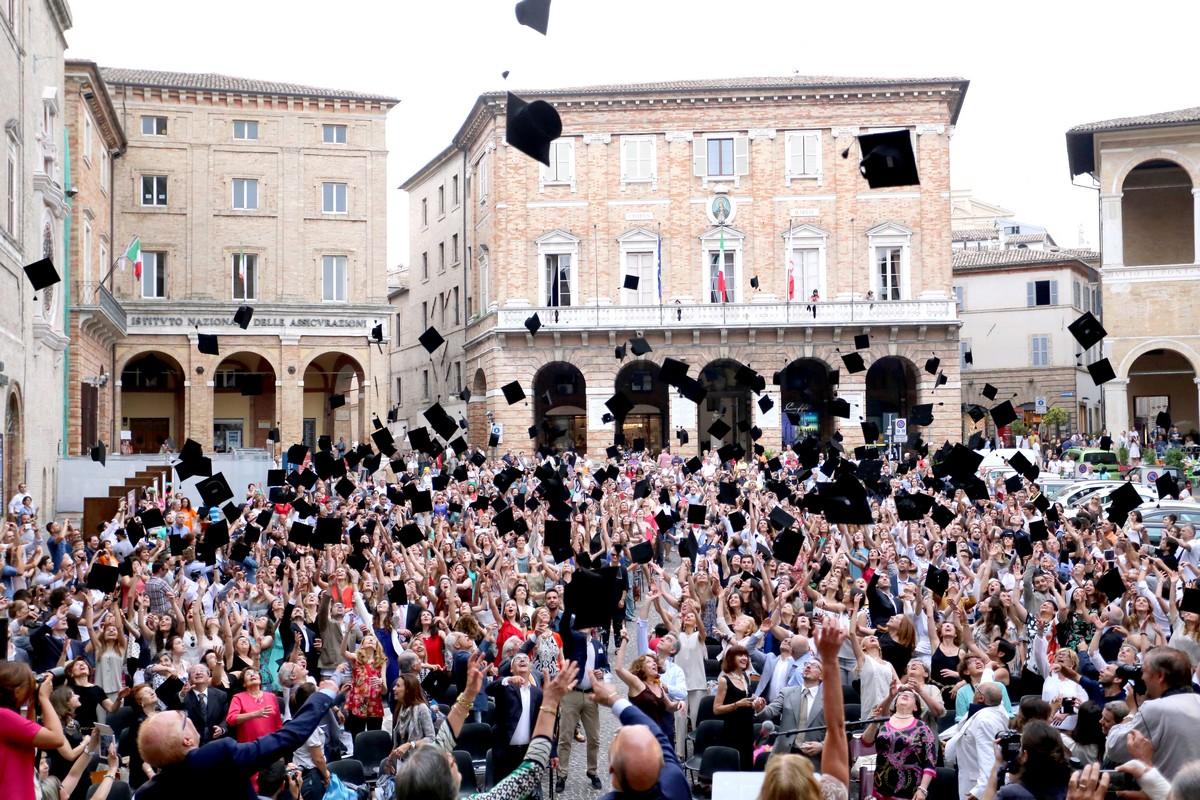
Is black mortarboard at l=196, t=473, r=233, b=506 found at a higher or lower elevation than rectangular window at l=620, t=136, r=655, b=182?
lower

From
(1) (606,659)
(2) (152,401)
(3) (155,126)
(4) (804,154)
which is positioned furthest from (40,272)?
(4) (804,154)

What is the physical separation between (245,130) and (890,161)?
35.5m

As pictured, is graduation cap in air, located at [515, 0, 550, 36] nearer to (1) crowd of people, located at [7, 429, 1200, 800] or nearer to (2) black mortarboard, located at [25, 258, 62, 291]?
(1) crowd of people, located at [7, 429, 1200, 800]

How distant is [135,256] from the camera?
3734 centimetres

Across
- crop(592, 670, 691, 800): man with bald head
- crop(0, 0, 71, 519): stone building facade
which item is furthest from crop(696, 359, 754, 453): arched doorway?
crop(592, 670, 691, 800): man with bald head

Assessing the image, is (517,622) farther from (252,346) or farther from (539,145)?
(252,346)

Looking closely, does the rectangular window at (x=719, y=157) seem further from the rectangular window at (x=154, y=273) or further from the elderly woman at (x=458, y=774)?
the elderly woman at (x=458, y=774)

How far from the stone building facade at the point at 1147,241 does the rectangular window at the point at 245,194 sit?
29038 millimetres

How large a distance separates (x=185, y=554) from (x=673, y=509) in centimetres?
912

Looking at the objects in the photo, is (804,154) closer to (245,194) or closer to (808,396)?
(808,396)

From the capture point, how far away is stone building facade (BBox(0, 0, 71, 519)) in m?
25.1

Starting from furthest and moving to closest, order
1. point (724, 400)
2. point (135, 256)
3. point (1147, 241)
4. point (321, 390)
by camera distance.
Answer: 1. point (321, 390)
2. point (724, 400)
3. point (1147, 241)
4. point (135, 256)

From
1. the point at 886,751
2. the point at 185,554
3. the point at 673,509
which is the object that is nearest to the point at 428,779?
the point at 886,751

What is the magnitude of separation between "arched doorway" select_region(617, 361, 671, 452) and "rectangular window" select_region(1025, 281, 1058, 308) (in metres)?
18.5
